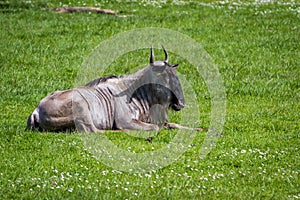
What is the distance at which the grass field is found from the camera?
9.68 metres

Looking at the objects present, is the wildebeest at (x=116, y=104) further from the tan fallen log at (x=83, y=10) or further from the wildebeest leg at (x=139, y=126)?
the tan fallen log at (x=83, y=10)

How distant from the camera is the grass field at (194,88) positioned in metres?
9.68

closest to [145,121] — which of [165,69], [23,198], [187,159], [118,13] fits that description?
[165,69]

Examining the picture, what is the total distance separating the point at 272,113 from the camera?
14.6 meters

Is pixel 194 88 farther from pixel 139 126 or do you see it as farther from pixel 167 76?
pixel 139 126

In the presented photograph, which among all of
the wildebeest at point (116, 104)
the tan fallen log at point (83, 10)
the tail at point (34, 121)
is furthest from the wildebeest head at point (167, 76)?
the tan fallen log at point (83, 10)

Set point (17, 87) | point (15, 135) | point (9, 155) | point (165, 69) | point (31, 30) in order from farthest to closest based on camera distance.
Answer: point (31, 30), point (17, 87), point (165, 69), point (15, 135), point (9, 155)

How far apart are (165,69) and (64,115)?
2055 millimetres

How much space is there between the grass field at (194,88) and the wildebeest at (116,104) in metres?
0.30

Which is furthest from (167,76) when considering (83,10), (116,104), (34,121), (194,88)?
(83,10)

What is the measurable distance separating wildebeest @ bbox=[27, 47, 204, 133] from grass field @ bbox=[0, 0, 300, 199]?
0.30 m

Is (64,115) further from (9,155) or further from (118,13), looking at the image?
(118,13)

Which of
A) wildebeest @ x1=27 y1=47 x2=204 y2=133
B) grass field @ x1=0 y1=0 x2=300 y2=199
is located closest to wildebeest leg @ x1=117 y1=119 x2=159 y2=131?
wildebeest @ x1=27 y1=47 x2=204 y2=133

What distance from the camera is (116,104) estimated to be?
12656mm
